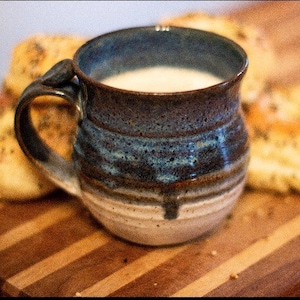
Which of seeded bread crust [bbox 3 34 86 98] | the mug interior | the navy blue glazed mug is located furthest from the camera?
seeded bread crust [bbox 3 34 86 98]

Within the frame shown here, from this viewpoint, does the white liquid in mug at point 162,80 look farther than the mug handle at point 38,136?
Yes

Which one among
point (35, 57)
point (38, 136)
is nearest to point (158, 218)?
point (38, 136)

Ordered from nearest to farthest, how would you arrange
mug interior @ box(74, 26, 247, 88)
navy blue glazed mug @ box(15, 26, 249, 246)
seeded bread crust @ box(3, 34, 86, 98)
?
navy blue glazed mug @ box(15, 26, 249, 246) < mug interior @ box(74, 26, 247, 88) < seeded bread crust @ box(3, 34, 86, 98)

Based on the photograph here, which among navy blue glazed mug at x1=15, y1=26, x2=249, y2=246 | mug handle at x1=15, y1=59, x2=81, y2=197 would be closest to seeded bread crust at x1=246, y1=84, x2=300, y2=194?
navy blue glazed mug at x1=15, y1=26, x2=249, y2=246

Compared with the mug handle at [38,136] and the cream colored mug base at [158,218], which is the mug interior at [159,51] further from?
the cream colored mug base at [158,218]

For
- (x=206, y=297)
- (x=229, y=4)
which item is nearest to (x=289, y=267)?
(x=206, y=297)

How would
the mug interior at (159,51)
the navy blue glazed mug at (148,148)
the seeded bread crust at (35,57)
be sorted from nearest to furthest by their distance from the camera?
1. the navy blue glazed mug at (148,148)
2. the mug interior at (159,51)
3. the seeded bread crust at (35,57)

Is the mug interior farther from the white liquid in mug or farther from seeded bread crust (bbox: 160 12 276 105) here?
seeded bread crust (bbox: 160 12 276 105)

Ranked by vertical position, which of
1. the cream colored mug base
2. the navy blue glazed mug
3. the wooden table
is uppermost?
the navy blue glazed mug

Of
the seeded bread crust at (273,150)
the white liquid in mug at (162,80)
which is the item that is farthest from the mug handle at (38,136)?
the seeded bread crust at (273,150)
